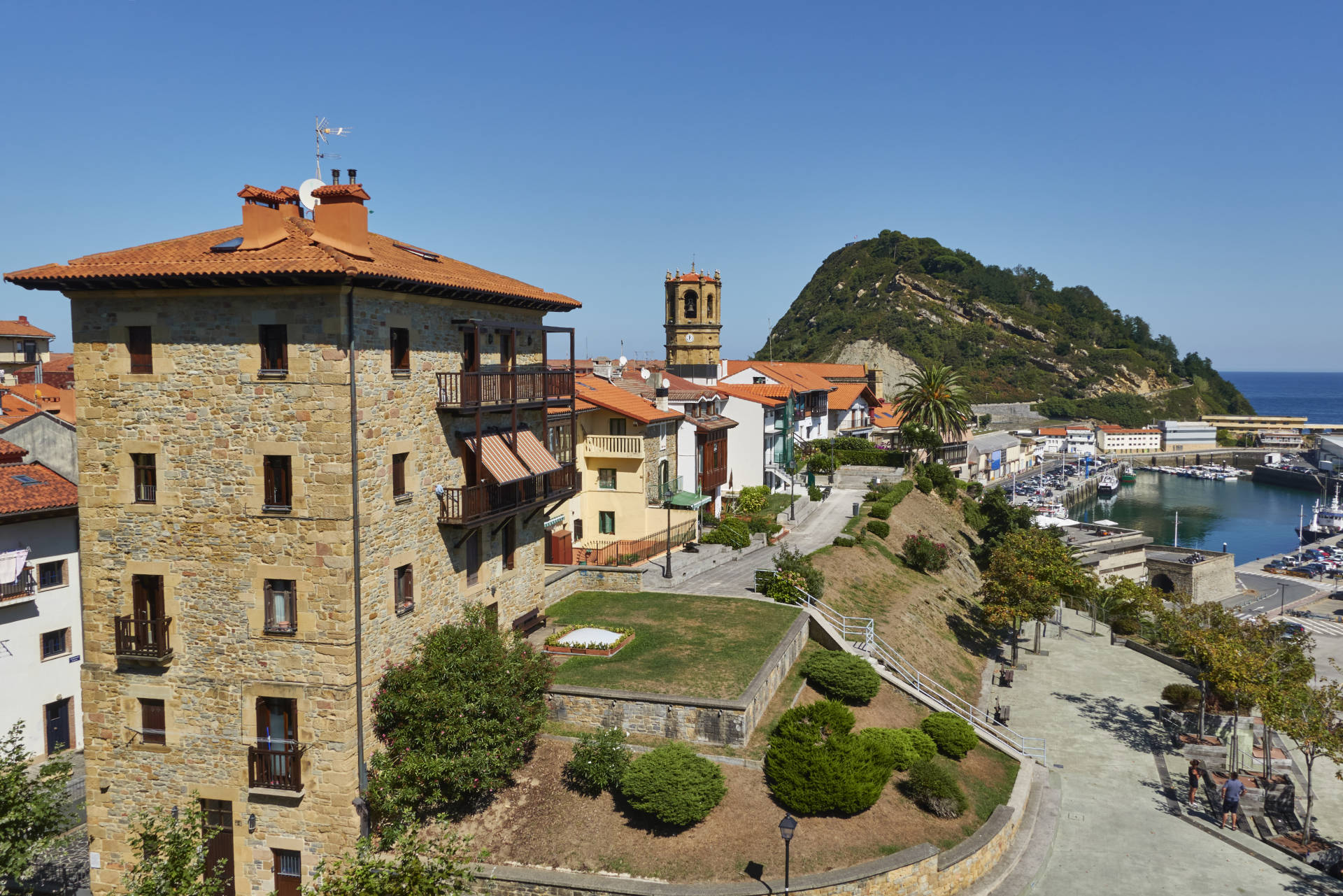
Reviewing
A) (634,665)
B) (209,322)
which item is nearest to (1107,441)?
(634,665)

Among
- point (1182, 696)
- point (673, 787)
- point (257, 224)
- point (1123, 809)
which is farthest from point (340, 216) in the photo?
point (1182, 696)

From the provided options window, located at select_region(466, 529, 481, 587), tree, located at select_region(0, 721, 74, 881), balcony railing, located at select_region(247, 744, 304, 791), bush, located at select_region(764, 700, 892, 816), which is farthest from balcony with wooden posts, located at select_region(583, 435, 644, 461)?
tree, located at select_region(0, 721, 74, 881)

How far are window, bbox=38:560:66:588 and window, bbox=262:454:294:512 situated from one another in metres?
17.0

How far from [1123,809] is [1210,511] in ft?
425

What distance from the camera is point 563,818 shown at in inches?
882

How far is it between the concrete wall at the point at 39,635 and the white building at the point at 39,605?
26 millimetres

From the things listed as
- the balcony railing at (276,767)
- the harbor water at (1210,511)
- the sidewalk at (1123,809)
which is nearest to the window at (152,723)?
the balcony railing at (276,767)

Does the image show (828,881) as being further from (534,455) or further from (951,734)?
(534,455)

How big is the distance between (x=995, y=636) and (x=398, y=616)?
38.3 meters

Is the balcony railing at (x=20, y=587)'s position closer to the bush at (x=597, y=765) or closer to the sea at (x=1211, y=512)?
the bush at (x=597, y=765)

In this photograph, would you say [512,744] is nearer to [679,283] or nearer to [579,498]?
[579,498]

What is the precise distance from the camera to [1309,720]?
89.8 feet

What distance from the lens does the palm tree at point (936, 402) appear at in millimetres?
80562

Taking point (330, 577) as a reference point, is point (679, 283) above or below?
above
